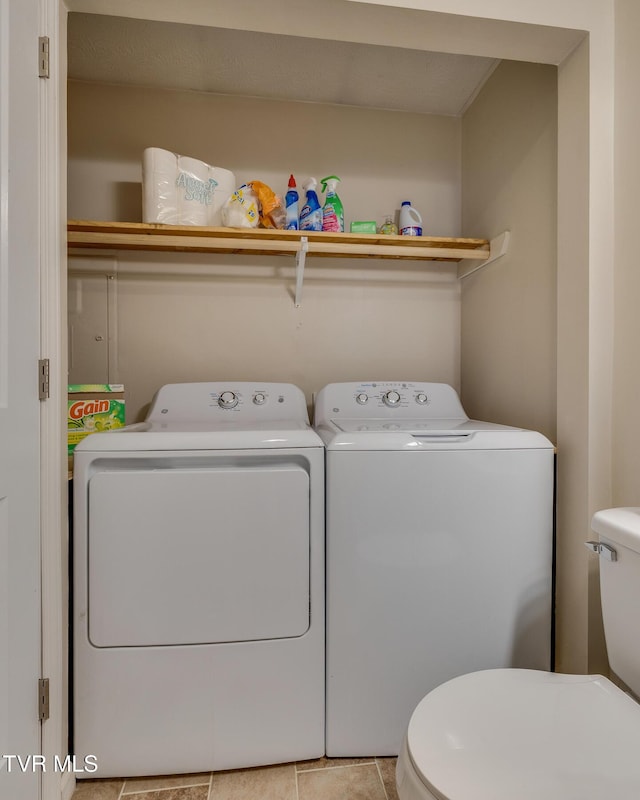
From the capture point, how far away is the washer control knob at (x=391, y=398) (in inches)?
72.9

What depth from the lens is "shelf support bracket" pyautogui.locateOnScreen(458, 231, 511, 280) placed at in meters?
1.78

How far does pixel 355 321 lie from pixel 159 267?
912 millimetres

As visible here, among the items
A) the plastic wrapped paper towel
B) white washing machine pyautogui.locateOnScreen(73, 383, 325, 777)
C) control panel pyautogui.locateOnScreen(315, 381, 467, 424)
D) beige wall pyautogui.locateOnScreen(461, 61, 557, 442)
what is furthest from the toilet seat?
the plastic wrapped paper towel

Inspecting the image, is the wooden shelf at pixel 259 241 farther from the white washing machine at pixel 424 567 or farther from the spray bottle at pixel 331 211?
the white washing machine at pixel 424 567

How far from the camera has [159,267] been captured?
1.97m

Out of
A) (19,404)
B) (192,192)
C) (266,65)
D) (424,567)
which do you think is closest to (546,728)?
(424,567)

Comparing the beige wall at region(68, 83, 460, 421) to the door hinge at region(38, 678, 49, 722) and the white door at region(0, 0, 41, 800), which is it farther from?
the door hinge at region(38, 678, 49, 722)

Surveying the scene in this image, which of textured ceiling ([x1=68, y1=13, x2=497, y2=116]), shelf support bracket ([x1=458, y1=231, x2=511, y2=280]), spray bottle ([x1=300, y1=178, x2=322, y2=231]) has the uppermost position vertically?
textured ceiling ([x1=68, y1=13, x2=497, y2=116])

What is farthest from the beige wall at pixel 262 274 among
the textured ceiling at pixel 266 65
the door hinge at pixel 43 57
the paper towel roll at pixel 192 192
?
the door hinge at pixel 43 57

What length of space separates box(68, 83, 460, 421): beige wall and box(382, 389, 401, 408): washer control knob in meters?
0.29

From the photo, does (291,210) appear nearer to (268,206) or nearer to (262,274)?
(268,206)

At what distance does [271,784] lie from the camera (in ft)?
4.19

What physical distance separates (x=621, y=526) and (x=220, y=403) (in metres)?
1.35

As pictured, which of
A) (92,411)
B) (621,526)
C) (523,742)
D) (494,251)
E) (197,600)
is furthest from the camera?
(494,251)
